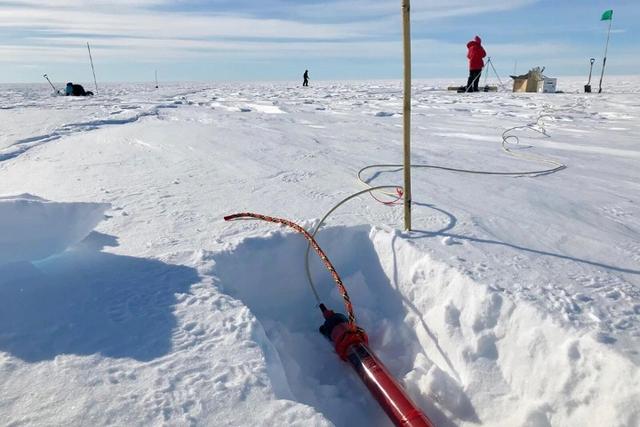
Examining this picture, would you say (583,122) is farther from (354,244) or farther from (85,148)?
(85,148)

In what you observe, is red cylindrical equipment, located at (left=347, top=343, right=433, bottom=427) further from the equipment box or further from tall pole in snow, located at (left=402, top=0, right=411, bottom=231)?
the equipment box

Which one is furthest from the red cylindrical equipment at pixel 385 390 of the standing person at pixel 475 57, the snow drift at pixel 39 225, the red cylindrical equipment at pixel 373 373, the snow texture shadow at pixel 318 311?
the standing person at pixel 475 57

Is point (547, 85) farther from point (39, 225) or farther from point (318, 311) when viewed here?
point (39, 225)

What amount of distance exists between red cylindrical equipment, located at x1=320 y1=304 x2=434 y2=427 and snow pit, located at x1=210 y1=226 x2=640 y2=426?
0.69 feet

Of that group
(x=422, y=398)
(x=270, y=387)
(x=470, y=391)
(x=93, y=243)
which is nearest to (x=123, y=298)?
(x=93, y=243)

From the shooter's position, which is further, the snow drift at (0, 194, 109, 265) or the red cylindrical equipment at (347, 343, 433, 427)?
the snow drift at (0, 194, 109, 265)

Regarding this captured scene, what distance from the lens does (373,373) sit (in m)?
2.14

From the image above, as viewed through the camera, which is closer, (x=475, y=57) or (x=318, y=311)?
(x=318, y=311)

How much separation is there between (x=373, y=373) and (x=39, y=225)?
199 cm

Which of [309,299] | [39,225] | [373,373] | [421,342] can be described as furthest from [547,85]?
[39,225]

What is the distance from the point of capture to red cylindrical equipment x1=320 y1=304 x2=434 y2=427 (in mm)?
1872

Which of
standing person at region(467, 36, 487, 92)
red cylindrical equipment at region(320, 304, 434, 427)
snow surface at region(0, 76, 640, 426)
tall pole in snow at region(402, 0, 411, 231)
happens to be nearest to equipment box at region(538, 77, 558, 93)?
standing person at region(467, 36, 487, 92)

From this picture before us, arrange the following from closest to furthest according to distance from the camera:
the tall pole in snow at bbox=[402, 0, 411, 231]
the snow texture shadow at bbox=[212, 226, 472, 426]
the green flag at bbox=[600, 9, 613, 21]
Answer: the snow texture shadow at bbox=[212, 226, 472, 426]
the tall pole in snow at bbox=[402, 0, 411, 231]
the green flag at bbox=[600, 9, 613, 21]

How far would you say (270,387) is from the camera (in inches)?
66.1
